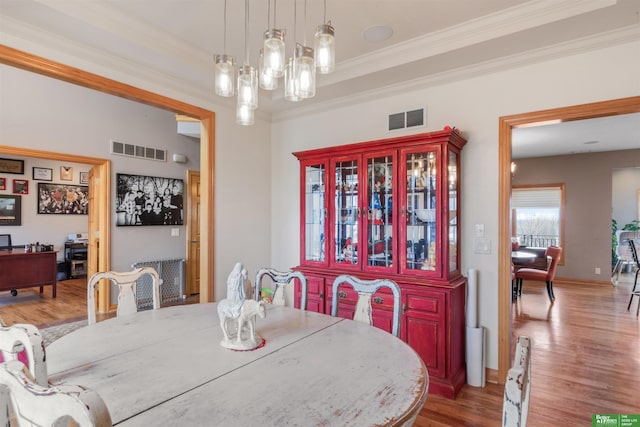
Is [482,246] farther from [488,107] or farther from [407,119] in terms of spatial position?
[407,119]

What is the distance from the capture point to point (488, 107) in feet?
9.66

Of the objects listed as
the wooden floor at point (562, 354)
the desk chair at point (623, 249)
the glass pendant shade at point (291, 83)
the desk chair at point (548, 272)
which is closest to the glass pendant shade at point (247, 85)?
the glass pendant shade at point (291, 83)

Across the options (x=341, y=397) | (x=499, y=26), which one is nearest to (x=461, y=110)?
(x=499, y=26)

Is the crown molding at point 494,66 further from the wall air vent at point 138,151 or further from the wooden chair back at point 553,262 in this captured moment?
the wooden chair back at point 553,262

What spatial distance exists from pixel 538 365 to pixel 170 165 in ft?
18.8

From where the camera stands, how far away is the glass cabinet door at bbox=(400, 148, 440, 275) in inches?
110

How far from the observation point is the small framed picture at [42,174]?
722 centimetres

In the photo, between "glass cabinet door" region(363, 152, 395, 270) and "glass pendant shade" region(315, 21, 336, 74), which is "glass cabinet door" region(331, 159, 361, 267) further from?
"glass pendant shade" region(315, 21, 336, 74)

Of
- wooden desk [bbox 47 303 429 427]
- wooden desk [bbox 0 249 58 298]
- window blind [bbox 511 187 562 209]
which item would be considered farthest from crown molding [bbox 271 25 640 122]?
window blind [bbox 511 187 562 209]

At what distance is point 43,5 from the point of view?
2.09m

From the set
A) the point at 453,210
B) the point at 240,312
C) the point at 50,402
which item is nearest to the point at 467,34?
the point at 453,210

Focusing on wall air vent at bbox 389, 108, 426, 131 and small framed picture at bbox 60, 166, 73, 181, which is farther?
small framed picture at bbox 60, 166, 73, 181

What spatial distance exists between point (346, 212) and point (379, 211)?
338mm

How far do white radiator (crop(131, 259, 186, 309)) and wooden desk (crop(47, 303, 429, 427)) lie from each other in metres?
3.67
